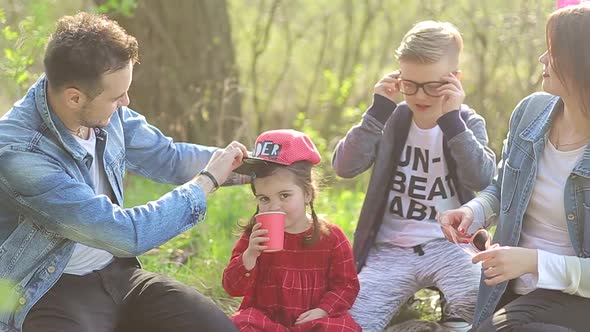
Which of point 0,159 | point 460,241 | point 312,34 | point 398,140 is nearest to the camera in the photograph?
point 0,159

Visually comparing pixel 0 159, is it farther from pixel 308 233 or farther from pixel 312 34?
pixel 312 34

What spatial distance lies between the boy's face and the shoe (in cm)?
87

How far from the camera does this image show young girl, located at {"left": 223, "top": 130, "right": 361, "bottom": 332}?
12.3ft

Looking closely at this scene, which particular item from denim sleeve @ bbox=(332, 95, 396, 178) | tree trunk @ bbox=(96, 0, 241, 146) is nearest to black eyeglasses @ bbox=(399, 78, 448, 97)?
denim sleeve @ bbox=(332, 95, 396, 178)

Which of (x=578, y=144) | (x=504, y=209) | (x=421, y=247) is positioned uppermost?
(x=578, y=144)

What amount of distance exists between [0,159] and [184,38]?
3.85 meters

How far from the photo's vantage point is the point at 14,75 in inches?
185

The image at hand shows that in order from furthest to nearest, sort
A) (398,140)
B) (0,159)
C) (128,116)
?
1. (398,140)
2. (128,116)
3. (0,159)

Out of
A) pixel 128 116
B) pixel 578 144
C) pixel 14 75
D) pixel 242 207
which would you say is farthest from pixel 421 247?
pixel 14 75

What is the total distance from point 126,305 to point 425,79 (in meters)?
1.47

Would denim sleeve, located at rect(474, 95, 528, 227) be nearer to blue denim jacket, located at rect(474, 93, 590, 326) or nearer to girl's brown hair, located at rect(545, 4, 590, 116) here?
blue denim jacket, located at rect(474, 93, 590, 326)

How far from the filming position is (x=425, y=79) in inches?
159

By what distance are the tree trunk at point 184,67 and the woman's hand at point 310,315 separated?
3302 mm

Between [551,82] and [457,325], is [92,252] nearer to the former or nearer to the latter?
[457,325]
